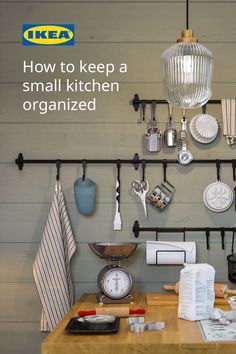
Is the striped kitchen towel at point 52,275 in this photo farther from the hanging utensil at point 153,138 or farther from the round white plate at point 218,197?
the round white plate at point 218,197

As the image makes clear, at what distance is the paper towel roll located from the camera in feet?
8.63

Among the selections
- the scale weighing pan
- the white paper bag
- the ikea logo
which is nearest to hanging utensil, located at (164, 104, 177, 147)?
the scale weighing pan

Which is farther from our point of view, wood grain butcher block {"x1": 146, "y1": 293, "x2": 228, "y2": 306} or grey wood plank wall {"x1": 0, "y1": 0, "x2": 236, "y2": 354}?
grey wood plank wall {"x1": 0, "y1": 0, "x2": 236, "y2": 354}

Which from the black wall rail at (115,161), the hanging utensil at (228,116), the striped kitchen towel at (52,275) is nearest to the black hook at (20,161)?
the black wall rail at (115,161)

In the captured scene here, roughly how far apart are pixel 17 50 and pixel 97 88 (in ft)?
1.38

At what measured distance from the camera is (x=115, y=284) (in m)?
2.44

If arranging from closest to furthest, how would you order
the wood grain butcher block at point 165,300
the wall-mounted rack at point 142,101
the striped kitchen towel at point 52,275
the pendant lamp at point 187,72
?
1. the pendant lamp at point 187,72
2. the wood grain butcher block at point 165,300
3. the striped kitchen towel at point 52,275
4. the wall-mounted rack at point 142,101

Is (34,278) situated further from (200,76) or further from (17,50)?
(200,76)

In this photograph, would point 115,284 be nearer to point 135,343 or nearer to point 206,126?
point 135,343

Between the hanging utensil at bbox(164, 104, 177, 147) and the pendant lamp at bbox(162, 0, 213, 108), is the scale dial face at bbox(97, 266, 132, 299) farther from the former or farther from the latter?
the pendant lamp at bbox(162, 0, 213, 108)

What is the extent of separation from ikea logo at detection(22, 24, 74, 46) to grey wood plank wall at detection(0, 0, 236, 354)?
0.03m

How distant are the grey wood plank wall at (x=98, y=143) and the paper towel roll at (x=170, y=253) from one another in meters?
0.07

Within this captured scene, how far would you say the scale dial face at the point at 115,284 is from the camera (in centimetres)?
244

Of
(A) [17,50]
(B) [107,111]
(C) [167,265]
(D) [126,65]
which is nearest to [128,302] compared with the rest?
(C) [167,265]
